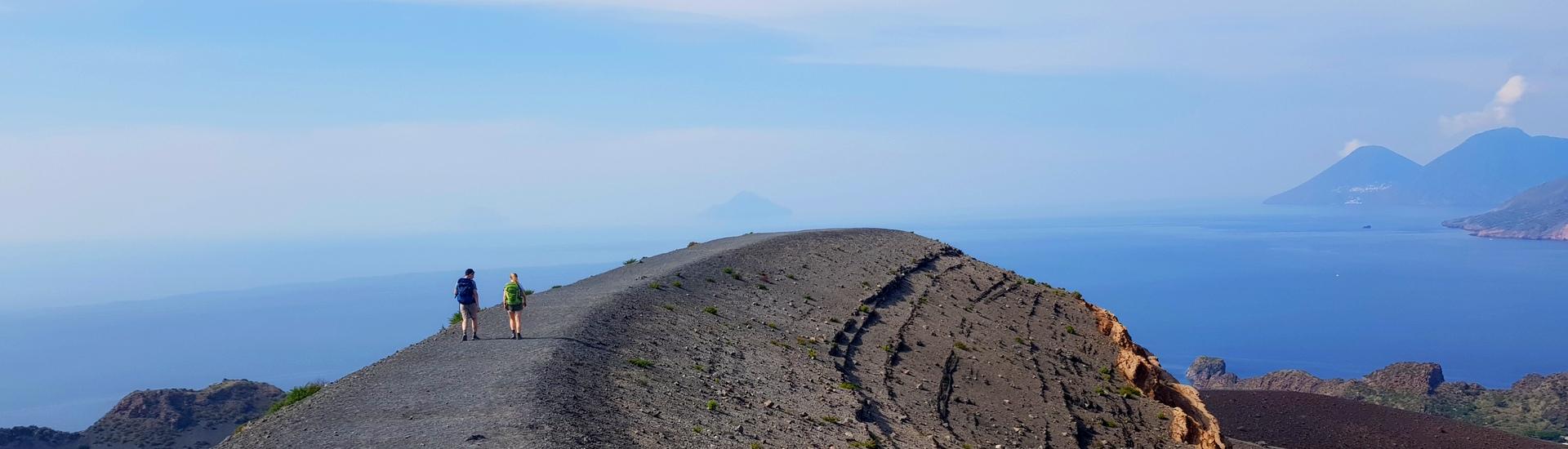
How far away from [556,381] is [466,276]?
14.7 ft

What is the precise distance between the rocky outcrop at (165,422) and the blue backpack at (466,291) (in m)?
23.5

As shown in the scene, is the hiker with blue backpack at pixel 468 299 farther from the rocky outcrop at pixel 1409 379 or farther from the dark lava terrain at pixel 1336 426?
the rocky outcrop at pixel 1409 379

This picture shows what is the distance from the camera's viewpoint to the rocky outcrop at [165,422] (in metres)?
41.4

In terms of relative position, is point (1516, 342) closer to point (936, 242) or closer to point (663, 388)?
point (936, 242)

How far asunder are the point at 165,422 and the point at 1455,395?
66.5 m

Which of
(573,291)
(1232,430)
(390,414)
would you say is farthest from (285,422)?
(1232,430)

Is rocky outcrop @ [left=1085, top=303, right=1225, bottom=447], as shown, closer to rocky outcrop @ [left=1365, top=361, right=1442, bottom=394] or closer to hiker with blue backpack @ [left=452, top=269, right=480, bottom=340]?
hiker with blue backpack @ [left=452, top=269, right=480, bottom=340]

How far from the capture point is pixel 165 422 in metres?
42.6

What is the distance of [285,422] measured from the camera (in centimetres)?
1783

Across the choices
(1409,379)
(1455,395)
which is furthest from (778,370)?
(1409,379)

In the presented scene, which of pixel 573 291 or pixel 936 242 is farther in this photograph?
pixel 936 242

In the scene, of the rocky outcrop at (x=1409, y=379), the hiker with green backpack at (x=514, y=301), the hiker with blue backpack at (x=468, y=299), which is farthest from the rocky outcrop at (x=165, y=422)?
the rocky outcrop at (x=1409, y=379)

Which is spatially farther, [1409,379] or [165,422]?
[1409,379]

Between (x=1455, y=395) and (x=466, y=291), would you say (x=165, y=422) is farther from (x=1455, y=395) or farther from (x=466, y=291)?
(x=1455, y=395)
